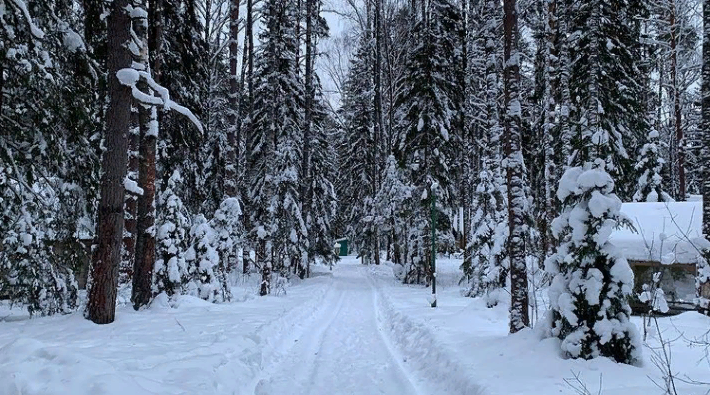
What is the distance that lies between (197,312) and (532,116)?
2063 centimetres

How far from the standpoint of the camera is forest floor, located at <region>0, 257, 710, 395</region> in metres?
4.82

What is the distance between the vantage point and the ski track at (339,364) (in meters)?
6.25

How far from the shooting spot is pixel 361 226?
33281mm

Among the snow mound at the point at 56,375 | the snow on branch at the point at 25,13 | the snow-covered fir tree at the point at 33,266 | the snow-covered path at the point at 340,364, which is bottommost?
the snow-covered path at the point at 340,364

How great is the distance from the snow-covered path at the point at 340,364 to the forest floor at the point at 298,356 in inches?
0.7

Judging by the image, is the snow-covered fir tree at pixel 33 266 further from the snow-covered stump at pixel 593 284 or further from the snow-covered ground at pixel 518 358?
the snow-covered stump at pixel 593 284

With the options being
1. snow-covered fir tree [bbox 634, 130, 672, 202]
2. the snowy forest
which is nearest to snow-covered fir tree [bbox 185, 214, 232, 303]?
the snowy forest

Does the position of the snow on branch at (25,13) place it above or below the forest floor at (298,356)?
above

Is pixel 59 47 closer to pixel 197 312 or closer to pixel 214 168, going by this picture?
pixel 197 312

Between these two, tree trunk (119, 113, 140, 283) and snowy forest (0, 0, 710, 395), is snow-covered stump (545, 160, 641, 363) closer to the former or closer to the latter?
snowy forest (0, 0, 710, 395)

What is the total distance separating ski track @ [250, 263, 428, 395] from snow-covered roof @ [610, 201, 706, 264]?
25.8 feet

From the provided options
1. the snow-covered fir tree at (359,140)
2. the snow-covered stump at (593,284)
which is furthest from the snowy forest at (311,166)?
the snow-covered fir tree at (359,140)

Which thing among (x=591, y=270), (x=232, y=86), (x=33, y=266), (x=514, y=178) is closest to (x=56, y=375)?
(x=591, y=270)

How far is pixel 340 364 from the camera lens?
7551 mm
